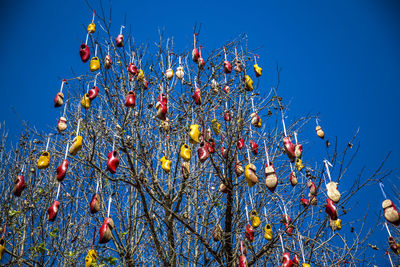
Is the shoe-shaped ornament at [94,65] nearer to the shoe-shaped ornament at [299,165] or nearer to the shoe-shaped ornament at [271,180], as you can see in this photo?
the shoe-shaped ornament at [271,180]

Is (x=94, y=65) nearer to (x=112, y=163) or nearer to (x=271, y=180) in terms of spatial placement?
(x=112, y=163)

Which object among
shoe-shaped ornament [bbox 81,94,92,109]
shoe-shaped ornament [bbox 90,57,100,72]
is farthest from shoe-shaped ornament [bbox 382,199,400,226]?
shoe-shaped ornament [bbox 90,57,100,72]

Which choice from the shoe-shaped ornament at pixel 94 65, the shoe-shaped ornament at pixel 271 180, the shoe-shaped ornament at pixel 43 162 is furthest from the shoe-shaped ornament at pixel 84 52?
the shoe-shaped ornament at pixel 271 180

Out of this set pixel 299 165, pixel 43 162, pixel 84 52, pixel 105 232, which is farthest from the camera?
pixel 299 165

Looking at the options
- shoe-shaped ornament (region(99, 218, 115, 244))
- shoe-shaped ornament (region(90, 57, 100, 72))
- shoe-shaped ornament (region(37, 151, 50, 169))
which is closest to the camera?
→ shoe-shaped ornament (region(99, 218, 115, 244))

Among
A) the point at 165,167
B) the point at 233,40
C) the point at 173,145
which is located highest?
the point at 233,40

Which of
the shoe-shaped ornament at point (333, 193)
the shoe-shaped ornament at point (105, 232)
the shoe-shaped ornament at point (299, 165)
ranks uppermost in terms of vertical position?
the shoe-shaped ornament at point (299, 165)

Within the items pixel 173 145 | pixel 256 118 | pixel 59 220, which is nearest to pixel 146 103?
pixel 173 145

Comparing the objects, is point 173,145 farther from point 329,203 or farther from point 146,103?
point 329,203

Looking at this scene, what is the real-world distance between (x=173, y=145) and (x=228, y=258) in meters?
2.56

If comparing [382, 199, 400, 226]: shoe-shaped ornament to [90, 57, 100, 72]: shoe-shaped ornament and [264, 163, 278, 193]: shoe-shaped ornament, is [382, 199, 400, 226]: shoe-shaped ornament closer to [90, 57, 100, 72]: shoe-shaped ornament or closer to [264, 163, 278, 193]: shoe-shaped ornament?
[264, 163, 278, 193]: shoe-shaped ornament

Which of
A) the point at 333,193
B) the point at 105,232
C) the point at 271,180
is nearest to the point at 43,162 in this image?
the point at 105,232

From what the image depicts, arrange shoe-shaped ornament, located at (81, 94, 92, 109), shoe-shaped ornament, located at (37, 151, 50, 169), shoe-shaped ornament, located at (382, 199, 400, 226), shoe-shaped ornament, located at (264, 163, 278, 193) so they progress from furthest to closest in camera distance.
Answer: shoe-shaped ornament, located at (81, 94, 92, 109) → shoe-shaped ornament, located at (37, 151, 50, 169) → shoe-shaped ornament, located at (264, 163, 278, 193) → shoe-shaped ornament, located at (382, 199, 400, 226)

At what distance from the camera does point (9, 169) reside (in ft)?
22.3
